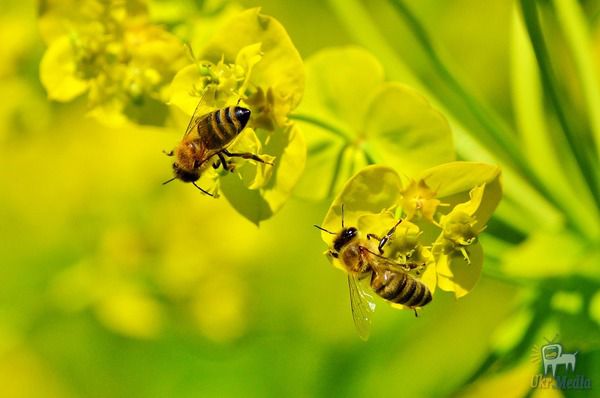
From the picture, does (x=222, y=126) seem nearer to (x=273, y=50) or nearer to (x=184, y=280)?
(x=273, y=50)

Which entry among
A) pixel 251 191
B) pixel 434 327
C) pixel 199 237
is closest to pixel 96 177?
pixel 199 237

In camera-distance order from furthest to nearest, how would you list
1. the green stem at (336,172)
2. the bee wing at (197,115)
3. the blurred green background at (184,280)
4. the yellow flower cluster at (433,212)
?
the blurred green background at (184,280) → the green stem at (336,172) → the bee wing at (197,115) → the yellow flower cluster at (433,212)

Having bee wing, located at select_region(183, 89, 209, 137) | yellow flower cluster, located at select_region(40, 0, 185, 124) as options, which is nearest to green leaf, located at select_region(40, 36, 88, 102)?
yellow flower cluster, located at select_region(40, 0, 185, 124)

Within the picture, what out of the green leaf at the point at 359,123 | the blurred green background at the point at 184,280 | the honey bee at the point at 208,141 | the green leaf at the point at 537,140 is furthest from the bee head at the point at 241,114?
the blurred green background at the point at 184,280

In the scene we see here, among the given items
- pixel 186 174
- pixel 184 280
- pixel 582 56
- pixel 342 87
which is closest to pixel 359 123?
pixel 342 87

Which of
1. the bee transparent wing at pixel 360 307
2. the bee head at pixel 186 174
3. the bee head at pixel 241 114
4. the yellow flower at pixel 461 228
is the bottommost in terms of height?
the bee transparent wing at pixel 360 307

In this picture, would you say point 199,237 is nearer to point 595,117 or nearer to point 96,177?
point 96,177

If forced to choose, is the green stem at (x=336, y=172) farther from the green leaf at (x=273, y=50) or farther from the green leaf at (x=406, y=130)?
the green leaf at (x=273, y=50)

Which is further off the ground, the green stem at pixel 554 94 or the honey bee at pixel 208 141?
the green stem at pixel 554 94
